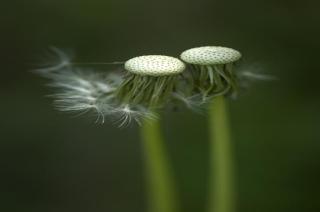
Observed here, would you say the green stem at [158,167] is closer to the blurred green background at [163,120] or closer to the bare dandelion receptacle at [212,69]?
the bare dandelion receptacle at [212,69]

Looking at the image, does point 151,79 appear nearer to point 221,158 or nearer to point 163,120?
point 221,158

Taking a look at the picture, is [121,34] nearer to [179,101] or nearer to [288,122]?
[288,122]

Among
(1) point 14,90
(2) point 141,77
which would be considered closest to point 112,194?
(1) point 14,90

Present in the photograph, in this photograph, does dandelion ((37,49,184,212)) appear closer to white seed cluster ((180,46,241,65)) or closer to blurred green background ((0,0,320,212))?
white seed cluster ((180,46,241,65))

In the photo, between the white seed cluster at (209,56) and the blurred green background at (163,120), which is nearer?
the white seed cluster at (209,56)

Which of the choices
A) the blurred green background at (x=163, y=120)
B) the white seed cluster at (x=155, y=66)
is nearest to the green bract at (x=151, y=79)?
the white seed cluster at (x=155, y=66)

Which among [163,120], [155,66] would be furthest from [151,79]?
[163,120]
